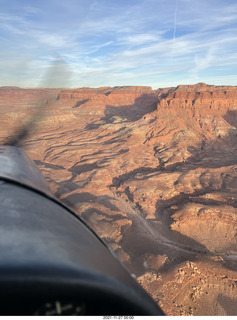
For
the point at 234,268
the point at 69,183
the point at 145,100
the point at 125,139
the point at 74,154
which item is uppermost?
the point at 145,100

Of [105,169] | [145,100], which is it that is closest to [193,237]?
[105,169]

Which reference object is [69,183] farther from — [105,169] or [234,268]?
[234,268]

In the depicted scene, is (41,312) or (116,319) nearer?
(41,312)

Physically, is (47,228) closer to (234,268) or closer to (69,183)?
(234,268)

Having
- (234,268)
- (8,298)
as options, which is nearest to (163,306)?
(234,268)

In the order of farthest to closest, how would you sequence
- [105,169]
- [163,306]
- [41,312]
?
[105,169]
[163,306]
[41,312]

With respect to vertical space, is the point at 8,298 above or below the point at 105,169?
above

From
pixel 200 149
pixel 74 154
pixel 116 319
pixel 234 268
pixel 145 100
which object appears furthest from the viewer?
pixel 145 100
